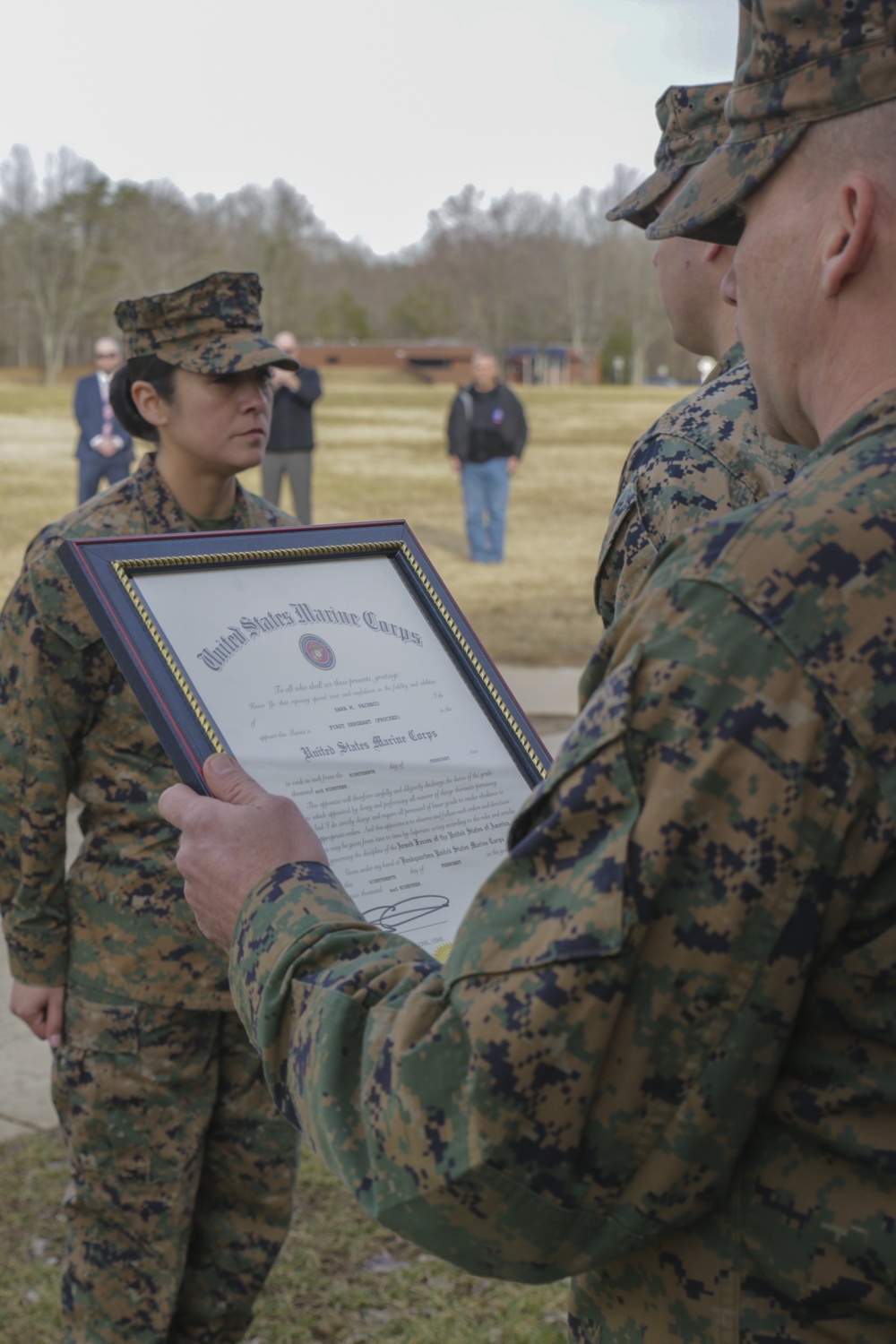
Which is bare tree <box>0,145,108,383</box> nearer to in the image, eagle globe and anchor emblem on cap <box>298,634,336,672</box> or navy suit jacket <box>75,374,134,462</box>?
navy suit jacket <box>75,374,134,462</box>

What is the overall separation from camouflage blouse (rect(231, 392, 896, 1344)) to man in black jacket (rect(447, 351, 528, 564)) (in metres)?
14.3

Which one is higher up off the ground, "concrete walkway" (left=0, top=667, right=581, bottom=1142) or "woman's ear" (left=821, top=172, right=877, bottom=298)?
"woman's ear" (left=821, top=172, right=877, bottom=298)

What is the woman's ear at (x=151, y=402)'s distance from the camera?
312 cm

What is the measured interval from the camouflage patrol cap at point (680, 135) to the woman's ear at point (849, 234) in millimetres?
1406

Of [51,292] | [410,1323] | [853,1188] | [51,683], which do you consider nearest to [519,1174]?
[853,1188]

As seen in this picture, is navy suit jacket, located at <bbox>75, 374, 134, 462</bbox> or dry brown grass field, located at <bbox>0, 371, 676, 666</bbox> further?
navy suit jacket, located at <bbox>75, 374, 134, 462</bbox>

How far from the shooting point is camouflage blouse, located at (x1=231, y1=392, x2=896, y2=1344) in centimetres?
99

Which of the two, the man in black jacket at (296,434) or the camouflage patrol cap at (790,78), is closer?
the camouflage patrol cap at (790,78)

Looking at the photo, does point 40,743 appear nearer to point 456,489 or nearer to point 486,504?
point 486,504

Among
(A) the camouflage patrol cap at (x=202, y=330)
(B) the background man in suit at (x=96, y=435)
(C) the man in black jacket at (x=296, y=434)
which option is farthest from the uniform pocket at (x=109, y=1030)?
(B) the background man in suit at (x=96, y=435)

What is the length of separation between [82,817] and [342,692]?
135 cm

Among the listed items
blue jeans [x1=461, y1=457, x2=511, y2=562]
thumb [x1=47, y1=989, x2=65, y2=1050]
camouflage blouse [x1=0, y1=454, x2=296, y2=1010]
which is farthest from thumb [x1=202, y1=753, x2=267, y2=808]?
blue jeans [x1=461, y1=457, x2=511, y2=562]

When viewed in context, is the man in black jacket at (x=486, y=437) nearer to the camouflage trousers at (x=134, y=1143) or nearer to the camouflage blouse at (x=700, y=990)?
the camouflage trousers at (x=134, y=1143)

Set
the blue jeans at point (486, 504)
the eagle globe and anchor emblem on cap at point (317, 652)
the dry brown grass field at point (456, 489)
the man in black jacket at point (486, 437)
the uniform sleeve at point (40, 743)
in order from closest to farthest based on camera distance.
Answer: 1. the eagle globe and anchor emblem on cap at point (317, 652)
2. the uniform sleeve at point (40, 743)
3. the dry brown grass field at point (456, 489)
4. the man in black jacket at point (486, 437)
5. the blue jeans at point (486, 504)
